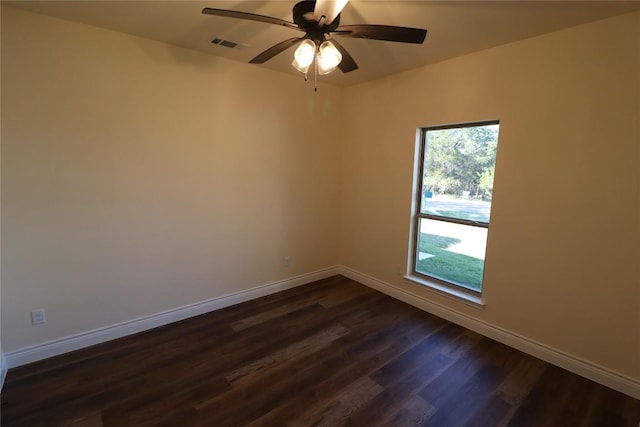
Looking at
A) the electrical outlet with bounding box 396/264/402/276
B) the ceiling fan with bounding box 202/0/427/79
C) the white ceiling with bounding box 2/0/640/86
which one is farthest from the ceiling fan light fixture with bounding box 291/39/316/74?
the electrical outlet with bounding box 396/264/402/276

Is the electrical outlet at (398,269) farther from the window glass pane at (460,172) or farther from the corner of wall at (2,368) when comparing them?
the corner of wall at (2,368)

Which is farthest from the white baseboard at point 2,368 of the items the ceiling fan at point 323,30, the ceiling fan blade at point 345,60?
the ceiling fan blade at point 345,60

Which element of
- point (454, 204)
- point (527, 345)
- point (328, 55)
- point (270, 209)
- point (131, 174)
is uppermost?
point (328, 55)

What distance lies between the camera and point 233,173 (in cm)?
319

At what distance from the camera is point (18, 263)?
2.23 meters

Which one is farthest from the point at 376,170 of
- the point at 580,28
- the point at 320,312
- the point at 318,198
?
the point at 580,28

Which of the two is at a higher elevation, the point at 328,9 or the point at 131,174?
the point at 328,9

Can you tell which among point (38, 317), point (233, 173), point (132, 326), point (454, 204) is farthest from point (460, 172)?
point (38, 317)

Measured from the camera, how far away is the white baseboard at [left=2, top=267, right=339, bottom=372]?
2322 mm

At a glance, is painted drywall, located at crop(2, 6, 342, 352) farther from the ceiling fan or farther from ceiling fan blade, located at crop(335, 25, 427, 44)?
Answer: ceiling fan blade, located at crop(335, 25, 427, 44)

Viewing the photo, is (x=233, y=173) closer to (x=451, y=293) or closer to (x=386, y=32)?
(x=386, y=32)

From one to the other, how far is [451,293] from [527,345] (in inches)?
29.3

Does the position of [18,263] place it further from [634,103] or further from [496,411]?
[634,103]

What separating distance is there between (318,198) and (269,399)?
2.50 metres
